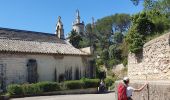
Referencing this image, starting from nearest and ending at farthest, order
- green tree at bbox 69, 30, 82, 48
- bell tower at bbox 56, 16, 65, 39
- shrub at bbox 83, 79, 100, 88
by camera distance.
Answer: shrub at bbox 83, 79, 100, 88 < bell tower at bbox 56, 16, 65, 39 < green tree at bbox 69, 30, 82, 48

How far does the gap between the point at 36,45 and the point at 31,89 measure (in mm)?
8914

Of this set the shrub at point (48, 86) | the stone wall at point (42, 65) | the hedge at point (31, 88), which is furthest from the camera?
the stone wall at point (42, 65)

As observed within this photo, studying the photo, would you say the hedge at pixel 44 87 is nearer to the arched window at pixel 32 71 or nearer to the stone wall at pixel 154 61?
the arched window at pixel 32 71

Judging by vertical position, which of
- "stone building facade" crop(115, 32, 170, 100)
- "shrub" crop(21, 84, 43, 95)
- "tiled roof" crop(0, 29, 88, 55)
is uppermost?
"tiled roof" crop(0, 29, 88, 55)

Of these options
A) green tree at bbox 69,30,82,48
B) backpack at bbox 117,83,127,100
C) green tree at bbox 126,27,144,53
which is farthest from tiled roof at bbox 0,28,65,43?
backpack at bbox 117,83,127,100

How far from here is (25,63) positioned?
37.2 m

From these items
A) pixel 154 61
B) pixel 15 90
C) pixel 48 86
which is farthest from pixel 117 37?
pixel 154 61

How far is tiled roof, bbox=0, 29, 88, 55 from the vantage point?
37.4 meters

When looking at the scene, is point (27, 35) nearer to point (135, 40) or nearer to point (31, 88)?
point (31, 88)

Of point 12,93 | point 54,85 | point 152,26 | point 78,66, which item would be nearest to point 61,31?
point 78,66

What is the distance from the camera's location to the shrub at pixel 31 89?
32.0m

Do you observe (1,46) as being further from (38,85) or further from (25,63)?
(38,85)

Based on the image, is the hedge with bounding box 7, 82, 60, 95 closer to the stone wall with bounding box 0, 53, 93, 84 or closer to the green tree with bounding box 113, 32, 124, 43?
the stone wall with bounding box 0, 53, 93, 84

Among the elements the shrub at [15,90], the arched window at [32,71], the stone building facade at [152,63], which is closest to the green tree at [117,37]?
the arched window at [32,71]
